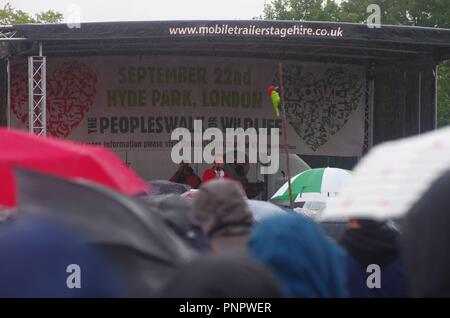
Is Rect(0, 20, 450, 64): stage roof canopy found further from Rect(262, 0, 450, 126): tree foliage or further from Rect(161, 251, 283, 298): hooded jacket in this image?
Rect(262, 0, 450, 126): tree foliage

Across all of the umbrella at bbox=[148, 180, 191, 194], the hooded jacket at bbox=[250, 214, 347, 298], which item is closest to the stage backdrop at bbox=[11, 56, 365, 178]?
the umbrella at bbox=[148, 180, 191, 194]

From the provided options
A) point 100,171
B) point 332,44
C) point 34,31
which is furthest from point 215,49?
point 100,171

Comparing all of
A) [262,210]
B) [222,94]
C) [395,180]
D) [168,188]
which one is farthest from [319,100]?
[395,180]

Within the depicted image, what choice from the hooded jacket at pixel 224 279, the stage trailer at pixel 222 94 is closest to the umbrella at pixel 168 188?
the stage trailer at pixel 222 94

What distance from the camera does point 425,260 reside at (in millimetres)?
3014

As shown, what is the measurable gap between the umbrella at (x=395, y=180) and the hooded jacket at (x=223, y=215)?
655mm

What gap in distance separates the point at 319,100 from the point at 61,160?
1698 cm

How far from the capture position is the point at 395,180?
11.0 ft

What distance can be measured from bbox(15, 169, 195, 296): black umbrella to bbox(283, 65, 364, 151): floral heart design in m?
16.9

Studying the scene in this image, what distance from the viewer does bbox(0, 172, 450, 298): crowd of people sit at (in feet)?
9.30

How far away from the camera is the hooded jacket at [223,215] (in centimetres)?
399

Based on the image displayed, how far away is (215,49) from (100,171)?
14888 mm

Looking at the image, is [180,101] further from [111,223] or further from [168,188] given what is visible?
[111,223]

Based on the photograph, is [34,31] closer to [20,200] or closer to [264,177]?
[264,177]
